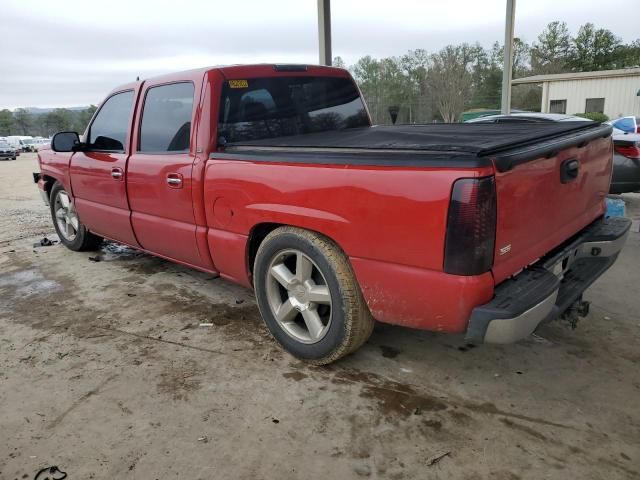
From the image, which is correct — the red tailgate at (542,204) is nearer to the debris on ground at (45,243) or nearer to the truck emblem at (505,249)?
the truck emblem at (505,249)

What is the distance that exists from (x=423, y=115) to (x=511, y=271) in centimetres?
2300

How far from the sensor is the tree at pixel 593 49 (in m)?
48.8

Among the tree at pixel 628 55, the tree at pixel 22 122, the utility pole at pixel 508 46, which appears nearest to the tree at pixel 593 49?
the tree at pixel 628 55

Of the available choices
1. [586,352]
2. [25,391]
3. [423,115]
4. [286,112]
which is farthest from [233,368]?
[423,115]

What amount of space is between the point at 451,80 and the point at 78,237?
25.8m

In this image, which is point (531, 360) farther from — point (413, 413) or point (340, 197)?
point (340, 197)

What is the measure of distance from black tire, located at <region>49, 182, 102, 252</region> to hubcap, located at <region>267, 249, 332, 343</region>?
3286mm

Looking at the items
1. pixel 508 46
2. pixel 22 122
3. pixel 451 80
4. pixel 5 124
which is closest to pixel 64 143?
pixel 508 46

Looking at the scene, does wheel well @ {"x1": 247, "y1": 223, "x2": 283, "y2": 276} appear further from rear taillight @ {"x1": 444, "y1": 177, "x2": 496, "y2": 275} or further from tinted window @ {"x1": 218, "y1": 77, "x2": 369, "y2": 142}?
rear taillight @ {"x1": 444, "y1": 177, "x2": 496, "y2": 275}

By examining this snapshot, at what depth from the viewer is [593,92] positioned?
28469 millimetres

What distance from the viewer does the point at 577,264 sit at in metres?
3.16

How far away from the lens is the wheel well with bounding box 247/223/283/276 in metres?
3.21

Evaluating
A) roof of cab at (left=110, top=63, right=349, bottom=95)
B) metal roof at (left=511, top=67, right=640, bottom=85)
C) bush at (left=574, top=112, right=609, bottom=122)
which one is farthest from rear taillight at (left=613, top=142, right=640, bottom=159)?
metal roof at (left=511, top=67, right=640, bottom=85)

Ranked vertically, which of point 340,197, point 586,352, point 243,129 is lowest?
point 586,352
